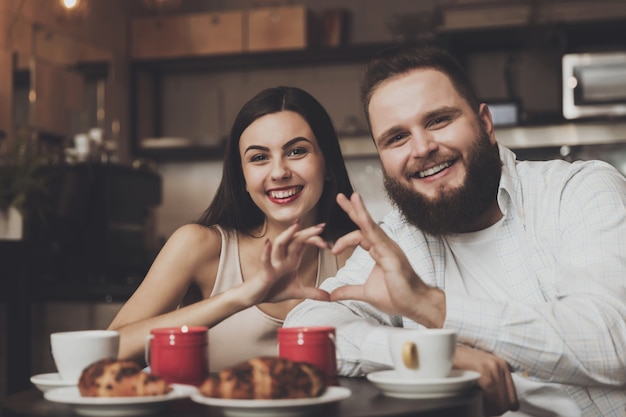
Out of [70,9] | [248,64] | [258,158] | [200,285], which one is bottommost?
[200,285]

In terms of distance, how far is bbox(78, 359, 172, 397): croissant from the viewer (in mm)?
1117

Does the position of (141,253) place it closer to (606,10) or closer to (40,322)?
(40,322)

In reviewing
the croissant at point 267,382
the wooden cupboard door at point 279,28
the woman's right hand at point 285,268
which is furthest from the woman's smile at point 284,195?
the wooden cupboard door at point 279,28

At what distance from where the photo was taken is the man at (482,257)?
147 centimetres

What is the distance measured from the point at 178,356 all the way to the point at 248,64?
178 inches

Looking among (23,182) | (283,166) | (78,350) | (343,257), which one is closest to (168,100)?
(23,182)

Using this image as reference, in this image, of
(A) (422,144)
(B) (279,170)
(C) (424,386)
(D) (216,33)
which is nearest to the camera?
(C) (424,386)

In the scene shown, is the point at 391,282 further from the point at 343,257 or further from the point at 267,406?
the point at 343,257

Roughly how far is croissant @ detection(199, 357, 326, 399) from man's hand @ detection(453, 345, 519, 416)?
0.35 m

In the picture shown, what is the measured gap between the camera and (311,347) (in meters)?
1.29

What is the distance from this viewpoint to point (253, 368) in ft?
3.69

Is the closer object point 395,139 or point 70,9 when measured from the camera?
point 395,139

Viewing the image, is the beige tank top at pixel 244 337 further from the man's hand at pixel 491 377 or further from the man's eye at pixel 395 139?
the man's hand at pixel 491 377

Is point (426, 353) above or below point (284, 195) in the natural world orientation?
below
